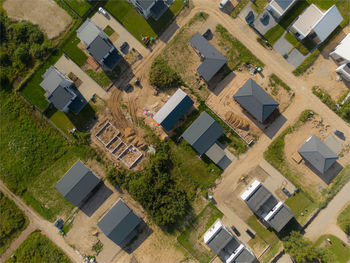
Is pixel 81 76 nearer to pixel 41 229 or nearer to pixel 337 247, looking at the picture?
pixel 41 229

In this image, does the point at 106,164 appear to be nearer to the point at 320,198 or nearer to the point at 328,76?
the point at 320,198

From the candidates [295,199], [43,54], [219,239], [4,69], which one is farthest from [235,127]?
[4,69]

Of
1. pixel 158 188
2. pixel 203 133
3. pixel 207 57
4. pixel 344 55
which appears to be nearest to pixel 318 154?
pixel 344 55

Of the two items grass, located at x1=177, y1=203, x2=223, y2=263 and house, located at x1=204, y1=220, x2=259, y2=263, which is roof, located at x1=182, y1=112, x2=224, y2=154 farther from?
house, located at x1=204, y1=220, x2=259, y2=263

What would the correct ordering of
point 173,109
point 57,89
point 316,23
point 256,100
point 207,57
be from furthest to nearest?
point 173,109 < point 207,57 < point 256,100 < point 316,23 < point 57,89

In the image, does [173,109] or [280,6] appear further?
[173,109]

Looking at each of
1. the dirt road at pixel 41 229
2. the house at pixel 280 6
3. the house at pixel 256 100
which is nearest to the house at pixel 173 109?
the house at pixel 256 100
